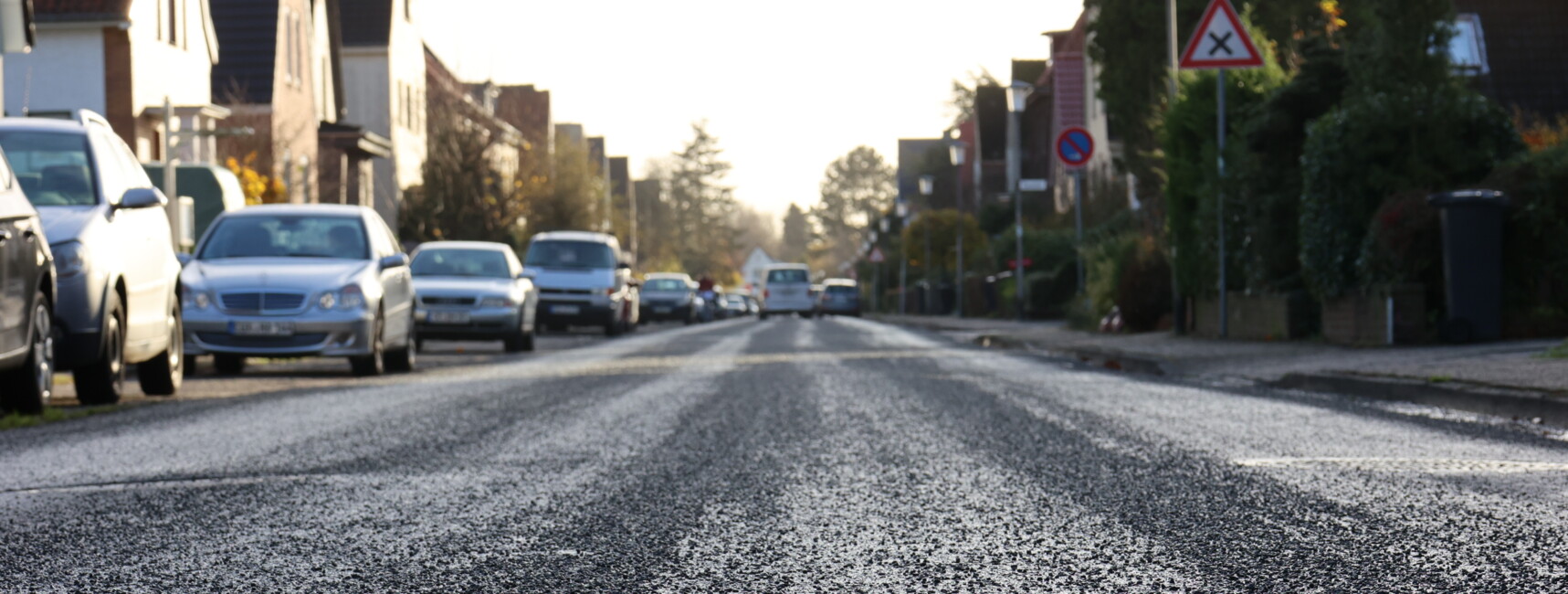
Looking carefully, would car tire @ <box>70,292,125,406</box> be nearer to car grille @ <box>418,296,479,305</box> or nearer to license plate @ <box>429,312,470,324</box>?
license plate @ <box>429,312,470,324</box>

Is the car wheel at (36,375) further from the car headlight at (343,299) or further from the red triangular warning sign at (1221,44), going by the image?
the red triangular warning sign at (1221,44)

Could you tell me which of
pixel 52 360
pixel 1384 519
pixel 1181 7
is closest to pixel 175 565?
pixel 1384 519

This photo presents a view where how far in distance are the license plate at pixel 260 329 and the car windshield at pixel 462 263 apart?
7412mm

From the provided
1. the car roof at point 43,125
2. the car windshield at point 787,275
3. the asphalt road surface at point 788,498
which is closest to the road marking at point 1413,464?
the asphalt road surface at point 788,498

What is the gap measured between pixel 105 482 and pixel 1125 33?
1208 inches

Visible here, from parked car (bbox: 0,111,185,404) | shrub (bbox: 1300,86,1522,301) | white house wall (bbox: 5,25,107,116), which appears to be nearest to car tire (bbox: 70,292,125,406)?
parked car (bbox: 0,111,185,404)

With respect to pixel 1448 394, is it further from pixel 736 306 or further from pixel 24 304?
pixel 736 306

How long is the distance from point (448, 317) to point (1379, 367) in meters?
11.9

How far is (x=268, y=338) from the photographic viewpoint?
14.4 m

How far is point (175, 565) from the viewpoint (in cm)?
449

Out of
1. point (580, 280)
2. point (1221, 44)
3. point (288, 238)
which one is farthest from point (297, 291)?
point (580, 280)

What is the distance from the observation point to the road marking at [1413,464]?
21.1 feet

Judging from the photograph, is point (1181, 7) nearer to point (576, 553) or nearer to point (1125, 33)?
point (1125, 33)

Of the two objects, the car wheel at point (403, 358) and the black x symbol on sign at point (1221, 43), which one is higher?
the black x symbol on sign at point (1221, 43)
